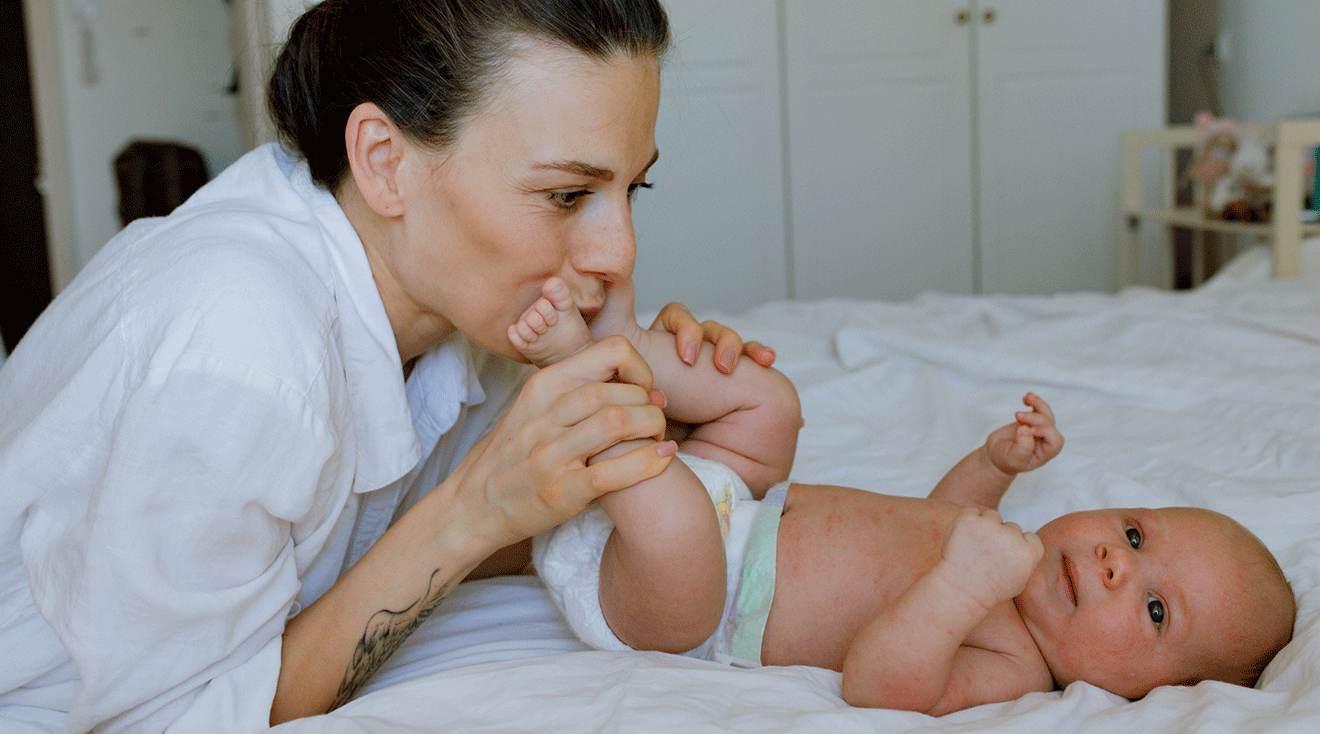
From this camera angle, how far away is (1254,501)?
105cm

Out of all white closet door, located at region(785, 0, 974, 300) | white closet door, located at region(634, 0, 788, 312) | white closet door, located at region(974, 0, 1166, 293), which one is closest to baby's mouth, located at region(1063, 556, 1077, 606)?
white closet door, located at region(634, 0, 788, 312)

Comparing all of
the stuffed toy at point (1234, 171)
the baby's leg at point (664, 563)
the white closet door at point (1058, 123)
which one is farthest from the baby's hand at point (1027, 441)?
the white closet door at point (1058, 123)

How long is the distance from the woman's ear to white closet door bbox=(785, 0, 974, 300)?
3.12 metres

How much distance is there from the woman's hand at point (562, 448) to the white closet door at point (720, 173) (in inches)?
112

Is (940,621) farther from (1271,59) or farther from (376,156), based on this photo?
(1271,59)

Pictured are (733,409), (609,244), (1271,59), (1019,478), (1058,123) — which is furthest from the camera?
(1058,123)

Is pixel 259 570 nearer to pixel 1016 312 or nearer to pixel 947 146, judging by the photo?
pixel 1016 312

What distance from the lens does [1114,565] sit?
0.94m

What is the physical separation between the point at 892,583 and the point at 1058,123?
10.8 ft

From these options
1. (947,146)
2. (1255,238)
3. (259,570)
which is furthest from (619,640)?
(1255,238)

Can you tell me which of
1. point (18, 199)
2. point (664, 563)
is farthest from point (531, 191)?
point (18, 199)

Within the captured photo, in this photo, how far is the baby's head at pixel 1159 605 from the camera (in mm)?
889

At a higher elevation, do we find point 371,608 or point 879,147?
point 879,147

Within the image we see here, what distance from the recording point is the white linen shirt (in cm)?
69
